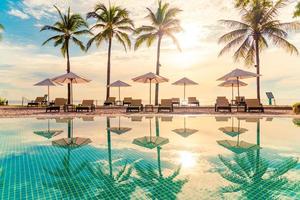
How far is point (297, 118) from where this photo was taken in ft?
51.6

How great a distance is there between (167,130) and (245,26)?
16.2m

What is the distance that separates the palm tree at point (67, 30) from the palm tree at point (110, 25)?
1.63 m

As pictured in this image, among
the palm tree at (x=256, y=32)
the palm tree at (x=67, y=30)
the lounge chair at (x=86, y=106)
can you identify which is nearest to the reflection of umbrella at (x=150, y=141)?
the lounge chair at (x=86, y=106)

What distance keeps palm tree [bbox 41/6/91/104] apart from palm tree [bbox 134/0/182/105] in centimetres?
585

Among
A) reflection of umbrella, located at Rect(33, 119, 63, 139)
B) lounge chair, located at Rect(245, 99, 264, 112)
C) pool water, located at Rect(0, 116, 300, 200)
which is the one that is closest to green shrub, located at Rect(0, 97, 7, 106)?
pool water, located at Rect(0, 116, 300, 200)

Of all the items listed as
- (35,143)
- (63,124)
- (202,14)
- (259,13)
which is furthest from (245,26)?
(35,143)

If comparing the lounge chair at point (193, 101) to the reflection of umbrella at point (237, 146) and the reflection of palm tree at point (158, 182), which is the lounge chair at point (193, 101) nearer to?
the reflection of umbrella at point (237, 146)

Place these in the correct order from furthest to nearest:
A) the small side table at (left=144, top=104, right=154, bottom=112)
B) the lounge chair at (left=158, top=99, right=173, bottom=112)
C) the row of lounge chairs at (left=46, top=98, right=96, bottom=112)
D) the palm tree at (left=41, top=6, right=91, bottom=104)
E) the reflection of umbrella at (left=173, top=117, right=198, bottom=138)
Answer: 1. the palm tree at (left=41, top=6, right=91, bottom=104)
2. the small side table at (left=144, top=104, right=154, bottom=112)
3. the row of lounge chairs at (left=46, top=98, right=96, bottom=112)
4. the lounge chair at (left=158, top=99, right=173, bottom=112)
5. the reflection of umbrella at (left=173, top=117, right=198, bottom=138)

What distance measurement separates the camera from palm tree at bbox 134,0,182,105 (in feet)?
88.1

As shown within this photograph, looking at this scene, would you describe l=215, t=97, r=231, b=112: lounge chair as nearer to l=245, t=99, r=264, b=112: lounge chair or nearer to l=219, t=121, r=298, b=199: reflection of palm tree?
l=245, t=99, r=264, b=112: lounge chair

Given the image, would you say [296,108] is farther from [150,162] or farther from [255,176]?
[150,162]

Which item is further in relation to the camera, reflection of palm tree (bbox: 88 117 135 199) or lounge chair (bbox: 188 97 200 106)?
lounge chair (bbox: 188 97 200 106)

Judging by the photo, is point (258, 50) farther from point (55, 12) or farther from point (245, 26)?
point (55, 12)

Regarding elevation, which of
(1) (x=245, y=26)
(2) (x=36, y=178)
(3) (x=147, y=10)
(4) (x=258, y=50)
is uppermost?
(3) (x=147, y=10)
